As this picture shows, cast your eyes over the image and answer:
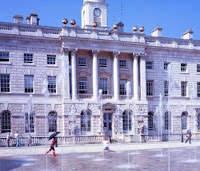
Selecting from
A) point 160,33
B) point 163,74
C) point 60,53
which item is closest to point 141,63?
point 163,74

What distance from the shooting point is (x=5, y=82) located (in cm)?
3512

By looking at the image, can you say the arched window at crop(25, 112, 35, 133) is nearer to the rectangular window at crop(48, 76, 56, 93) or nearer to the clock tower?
the rectangular window at crop(48, 76, 56, 93)

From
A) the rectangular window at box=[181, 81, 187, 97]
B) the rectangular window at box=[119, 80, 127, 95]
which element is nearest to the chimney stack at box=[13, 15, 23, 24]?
the rectangular window at box=[119, 80, 127, 95]

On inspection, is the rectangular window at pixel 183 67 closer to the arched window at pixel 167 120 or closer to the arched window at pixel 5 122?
the arched window at pixel 167 120

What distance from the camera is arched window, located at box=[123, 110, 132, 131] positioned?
3903 centimetres

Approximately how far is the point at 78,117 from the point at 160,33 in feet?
60.1

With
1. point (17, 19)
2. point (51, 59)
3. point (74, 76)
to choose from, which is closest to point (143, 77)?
point (74, 76)

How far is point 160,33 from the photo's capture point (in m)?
44.9

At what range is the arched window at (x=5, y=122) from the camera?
34.5 m

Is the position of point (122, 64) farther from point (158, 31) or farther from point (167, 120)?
point (167, 120)

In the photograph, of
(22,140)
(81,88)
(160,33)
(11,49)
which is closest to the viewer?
(22,140)

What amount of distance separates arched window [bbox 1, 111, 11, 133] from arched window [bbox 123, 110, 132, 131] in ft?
46.5

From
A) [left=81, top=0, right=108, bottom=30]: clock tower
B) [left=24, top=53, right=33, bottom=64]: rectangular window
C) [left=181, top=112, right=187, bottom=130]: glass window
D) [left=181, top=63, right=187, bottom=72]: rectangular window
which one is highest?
[left=81, top=0, right=108, bottom=30]: clock tower

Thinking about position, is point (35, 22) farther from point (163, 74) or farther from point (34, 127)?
point (163, 74)
